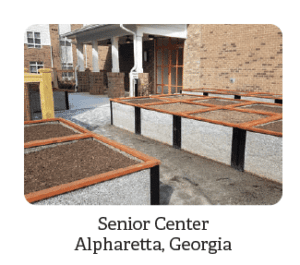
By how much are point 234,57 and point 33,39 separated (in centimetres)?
1759

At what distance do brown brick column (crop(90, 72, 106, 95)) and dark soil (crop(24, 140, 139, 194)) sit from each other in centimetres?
1342

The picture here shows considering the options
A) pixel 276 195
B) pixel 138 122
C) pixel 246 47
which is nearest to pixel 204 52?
pixel 246 47

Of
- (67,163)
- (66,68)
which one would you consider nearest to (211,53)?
(67,163)

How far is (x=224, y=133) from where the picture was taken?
5.16 m

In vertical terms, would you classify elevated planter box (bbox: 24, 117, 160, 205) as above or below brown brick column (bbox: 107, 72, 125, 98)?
below

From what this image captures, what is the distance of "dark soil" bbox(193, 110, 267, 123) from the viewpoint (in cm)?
586

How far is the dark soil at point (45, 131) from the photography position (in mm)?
4675

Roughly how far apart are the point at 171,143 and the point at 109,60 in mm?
17806

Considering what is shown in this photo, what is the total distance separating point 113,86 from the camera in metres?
14.9

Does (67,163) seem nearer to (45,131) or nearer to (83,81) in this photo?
(45,131)

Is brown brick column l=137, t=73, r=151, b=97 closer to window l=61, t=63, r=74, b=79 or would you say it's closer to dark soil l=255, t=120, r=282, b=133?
dark soil l=255, t=120, r=282, b=133

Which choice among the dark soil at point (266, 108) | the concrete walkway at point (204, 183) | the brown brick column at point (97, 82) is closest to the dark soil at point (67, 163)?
the concrete walkway at point (204, 183)

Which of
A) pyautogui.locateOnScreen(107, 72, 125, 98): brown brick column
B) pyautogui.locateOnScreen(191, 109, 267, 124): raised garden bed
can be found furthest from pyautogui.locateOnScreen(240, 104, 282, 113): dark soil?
pyautogui.locateOnScreen(107, 72, 125, 98): brown brick column

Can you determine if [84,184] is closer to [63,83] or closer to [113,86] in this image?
[113,86]
